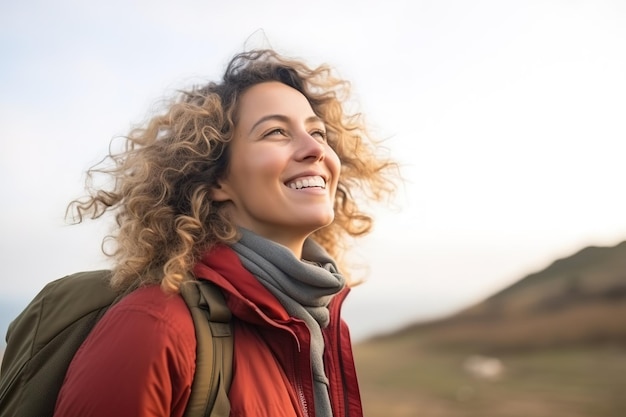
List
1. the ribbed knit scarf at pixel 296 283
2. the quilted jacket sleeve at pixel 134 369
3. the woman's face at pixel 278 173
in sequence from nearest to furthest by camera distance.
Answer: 1. the quilted jacket sleeve at pixel 134 369
2. the ribbed knit scarf at pixel 296 283
3. the woman's face at pixel 278 173

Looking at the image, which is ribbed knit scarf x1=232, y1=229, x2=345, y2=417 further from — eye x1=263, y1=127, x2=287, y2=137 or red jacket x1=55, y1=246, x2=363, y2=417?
eye x1=263, y1=127, x2=287, y2=137

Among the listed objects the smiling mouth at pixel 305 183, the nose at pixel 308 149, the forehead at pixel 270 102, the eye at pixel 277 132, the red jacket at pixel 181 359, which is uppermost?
the forehead at pixel 270 102

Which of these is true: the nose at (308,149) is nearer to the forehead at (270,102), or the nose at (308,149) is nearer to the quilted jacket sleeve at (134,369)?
the forehead at (270,102)

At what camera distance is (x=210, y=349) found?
181 centimetres

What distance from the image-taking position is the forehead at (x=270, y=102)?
2.35 metres

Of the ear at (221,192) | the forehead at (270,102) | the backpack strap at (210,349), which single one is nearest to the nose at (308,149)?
the forehead at (270,102)

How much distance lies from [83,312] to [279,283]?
56 cm

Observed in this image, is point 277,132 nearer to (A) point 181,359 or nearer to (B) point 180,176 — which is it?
(B) point 180,176

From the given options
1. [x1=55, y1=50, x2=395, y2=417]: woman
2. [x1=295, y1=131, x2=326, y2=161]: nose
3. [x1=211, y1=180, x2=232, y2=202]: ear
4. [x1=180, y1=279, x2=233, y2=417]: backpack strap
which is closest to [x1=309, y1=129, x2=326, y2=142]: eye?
[x1=55, y1=50, x2=395, y2=417]: woman

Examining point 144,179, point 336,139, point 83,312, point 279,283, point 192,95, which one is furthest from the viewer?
point 336,139

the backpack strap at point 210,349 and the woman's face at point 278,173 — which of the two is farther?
the woman's face at point 278,173

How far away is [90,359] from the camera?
68.4 inches

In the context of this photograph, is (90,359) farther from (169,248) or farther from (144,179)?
(144,179)

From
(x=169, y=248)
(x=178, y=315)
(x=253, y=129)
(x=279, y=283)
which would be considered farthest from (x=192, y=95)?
(x=178, y=315)
